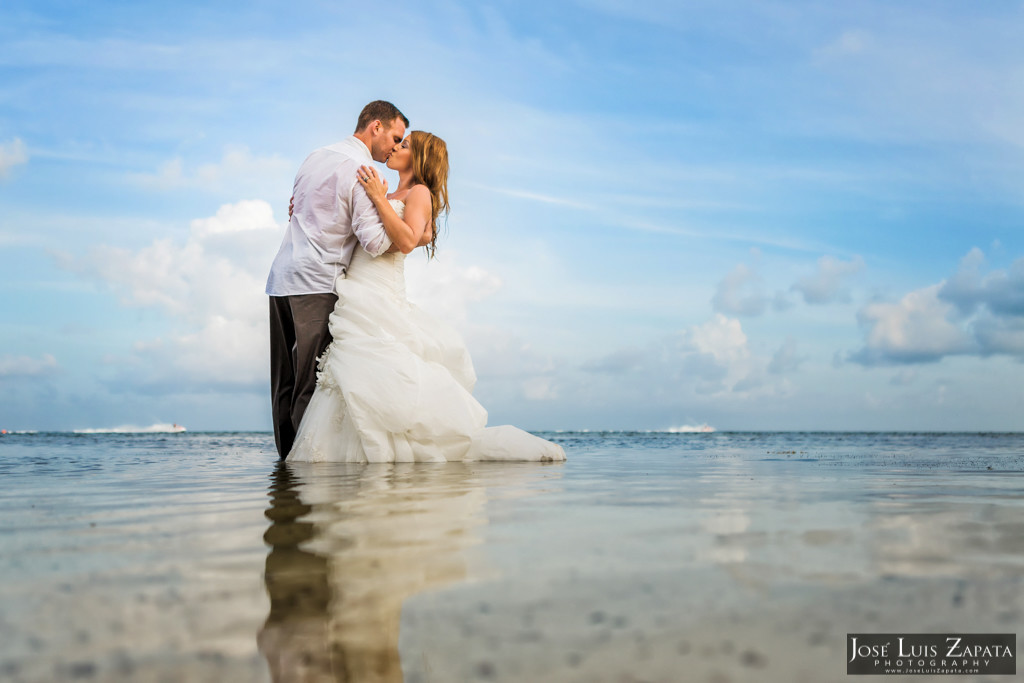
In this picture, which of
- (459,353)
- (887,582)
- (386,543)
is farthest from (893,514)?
A: (459,353)

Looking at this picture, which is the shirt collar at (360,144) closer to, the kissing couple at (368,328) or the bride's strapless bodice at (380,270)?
the kissing couple at (368,328)

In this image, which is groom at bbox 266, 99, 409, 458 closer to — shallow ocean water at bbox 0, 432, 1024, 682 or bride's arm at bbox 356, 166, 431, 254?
bride's arm at bbox 356, 166, 431, 254

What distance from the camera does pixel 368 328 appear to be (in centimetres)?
547

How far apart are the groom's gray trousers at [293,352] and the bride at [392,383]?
0.15m

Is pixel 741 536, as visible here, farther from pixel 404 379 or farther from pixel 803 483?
pixel 404 379

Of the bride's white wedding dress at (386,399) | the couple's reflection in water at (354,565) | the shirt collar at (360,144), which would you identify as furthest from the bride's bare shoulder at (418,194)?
the couple's reflection in water at (354,565)

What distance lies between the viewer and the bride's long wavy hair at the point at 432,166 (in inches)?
235

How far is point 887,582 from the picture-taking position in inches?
55.1

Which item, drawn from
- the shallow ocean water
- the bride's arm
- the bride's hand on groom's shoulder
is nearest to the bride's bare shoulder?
the bride's arm

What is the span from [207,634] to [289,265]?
495 centimetres

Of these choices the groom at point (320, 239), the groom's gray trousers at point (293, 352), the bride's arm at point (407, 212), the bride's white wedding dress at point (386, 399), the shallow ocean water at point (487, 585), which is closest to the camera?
the shallow ocean water at point (487, 585)

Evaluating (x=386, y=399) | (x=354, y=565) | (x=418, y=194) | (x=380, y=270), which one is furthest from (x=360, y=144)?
(x=354, y=565)

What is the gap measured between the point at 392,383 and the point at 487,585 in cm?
394

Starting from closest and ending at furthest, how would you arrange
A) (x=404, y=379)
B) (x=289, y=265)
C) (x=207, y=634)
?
(x=207, y=634)
(x=404, y=379)
(x=289, y=265)
